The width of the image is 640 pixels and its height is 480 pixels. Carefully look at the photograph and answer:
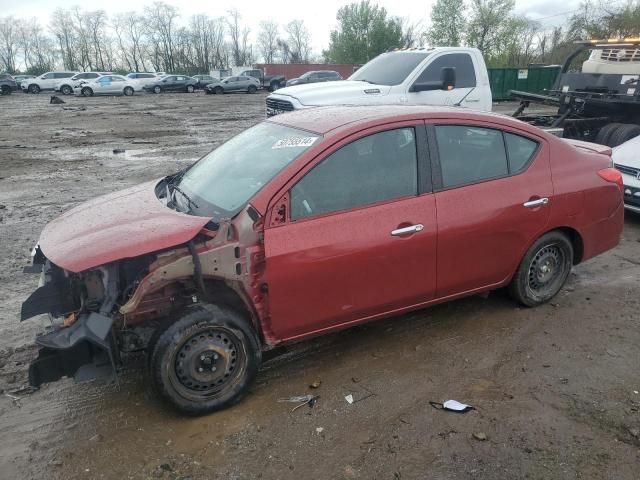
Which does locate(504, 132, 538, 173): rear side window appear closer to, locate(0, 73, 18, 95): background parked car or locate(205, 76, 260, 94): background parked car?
locate(205, 76, 260, 94): background parked car

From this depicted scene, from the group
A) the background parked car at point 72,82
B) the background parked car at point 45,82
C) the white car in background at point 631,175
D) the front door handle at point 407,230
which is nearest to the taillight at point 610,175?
the front door handle at point 407,230

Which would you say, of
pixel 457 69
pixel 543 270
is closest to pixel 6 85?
pixel 457 69

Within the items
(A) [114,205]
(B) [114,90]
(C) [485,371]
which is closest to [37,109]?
(B) [114,90]

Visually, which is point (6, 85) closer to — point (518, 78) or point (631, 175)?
point (518, 78)

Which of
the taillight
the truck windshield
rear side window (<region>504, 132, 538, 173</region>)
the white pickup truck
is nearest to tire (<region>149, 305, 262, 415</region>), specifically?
rear side window (<region>504, 132, 538, 173</region>)

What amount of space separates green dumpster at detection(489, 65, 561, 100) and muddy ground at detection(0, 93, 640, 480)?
2661 centimetres

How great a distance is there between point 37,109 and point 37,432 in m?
28.7

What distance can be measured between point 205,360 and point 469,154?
2.38 meters

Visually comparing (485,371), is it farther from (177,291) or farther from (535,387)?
(177,291)

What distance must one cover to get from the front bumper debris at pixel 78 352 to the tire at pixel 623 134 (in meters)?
8.90

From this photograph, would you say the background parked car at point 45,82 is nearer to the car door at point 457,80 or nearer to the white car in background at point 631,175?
the car door at point 457,80

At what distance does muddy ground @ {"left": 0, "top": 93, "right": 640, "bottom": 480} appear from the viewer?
2691 mm

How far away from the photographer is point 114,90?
128 feet

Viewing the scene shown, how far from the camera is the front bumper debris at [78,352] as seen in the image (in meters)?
2.75
